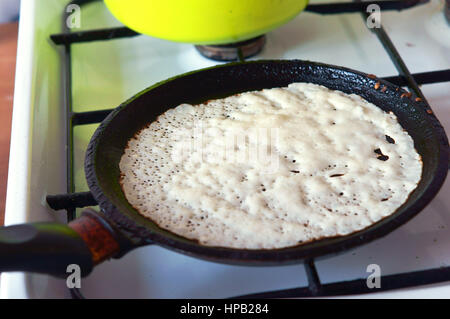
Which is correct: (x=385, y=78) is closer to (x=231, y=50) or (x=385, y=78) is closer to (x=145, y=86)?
(x=231, y=50)

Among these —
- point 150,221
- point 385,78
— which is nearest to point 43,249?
point 150,221

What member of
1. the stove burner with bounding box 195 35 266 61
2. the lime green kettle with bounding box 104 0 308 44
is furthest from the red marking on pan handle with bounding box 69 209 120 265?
the stove burner with bounding box 195 35 266 61

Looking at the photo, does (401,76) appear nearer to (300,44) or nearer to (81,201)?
(300,44)

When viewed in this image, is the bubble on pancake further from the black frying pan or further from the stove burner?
the stove burner

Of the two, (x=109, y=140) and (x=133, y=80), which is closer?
(x=109, y=140)

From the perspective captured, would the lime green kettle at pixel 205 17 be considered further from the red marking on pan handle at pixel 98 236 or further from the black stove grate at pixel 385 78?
the red marking on pan handle at pixel 98 236

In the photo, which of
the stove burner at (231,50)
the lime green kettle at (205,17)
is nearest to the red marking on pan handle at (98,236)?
the lime green kettle at (205,17)

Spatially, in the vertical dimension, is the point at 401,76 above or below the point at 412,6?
below

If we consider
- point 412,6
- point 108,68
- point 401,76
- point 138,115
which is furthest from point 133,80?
point 412,6
